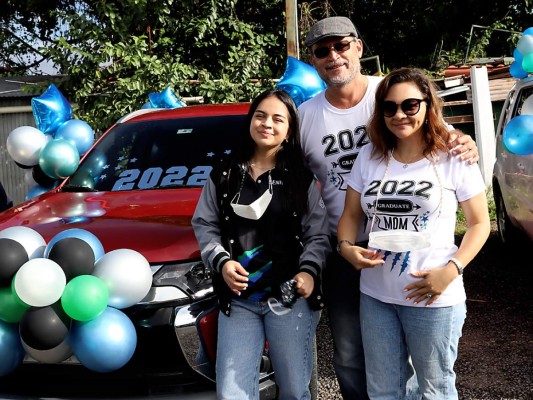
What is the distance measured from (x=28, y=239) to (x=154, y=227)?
60 cm

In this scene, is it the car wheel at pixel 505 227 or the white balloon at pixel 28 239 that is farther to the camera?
the car wheel at pixel 505 227

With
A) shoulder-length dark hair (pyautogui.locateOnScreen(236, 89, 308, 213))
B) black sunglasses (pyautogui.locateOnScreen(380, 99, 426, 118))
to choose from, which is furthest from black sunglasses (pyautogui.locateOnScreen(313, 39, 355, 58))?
black sunglasses (pyautogui.locateOnScreen(380, 99, 426, 118))

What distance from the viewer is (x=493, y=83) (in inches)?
412

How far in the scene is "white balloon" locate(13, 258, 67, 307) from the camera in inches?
93.0

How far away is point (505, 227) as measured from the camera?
6668mm

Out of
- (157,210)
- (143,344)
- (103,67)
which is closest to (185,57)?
(103,67)

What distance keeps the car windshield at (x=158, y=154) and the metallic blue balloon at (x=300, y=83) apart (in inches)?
17.3

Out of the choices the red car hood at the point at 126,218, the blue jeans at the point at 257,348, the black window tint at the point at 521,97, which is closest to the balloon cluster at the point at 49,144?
the red car hood at the point at 126,218

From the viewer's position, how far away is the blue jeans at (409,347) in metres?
2.40

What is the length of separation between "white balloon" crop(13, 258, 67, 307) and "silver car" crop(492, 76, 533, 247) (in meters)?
2.81

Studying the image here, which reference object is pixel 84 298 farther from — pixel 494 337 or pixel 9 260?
pixel 494 337

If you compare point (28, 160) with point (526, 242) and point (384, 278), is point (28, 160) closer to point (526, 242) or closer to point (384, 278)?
point (384, 278)

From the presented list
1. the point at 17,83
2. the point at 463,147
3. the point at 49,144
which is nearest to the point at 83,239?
the point at 463,147

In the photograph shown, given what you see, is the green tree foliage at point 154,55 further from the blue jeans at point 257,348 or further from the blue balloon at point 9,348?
the blue jeans at point 257,348
